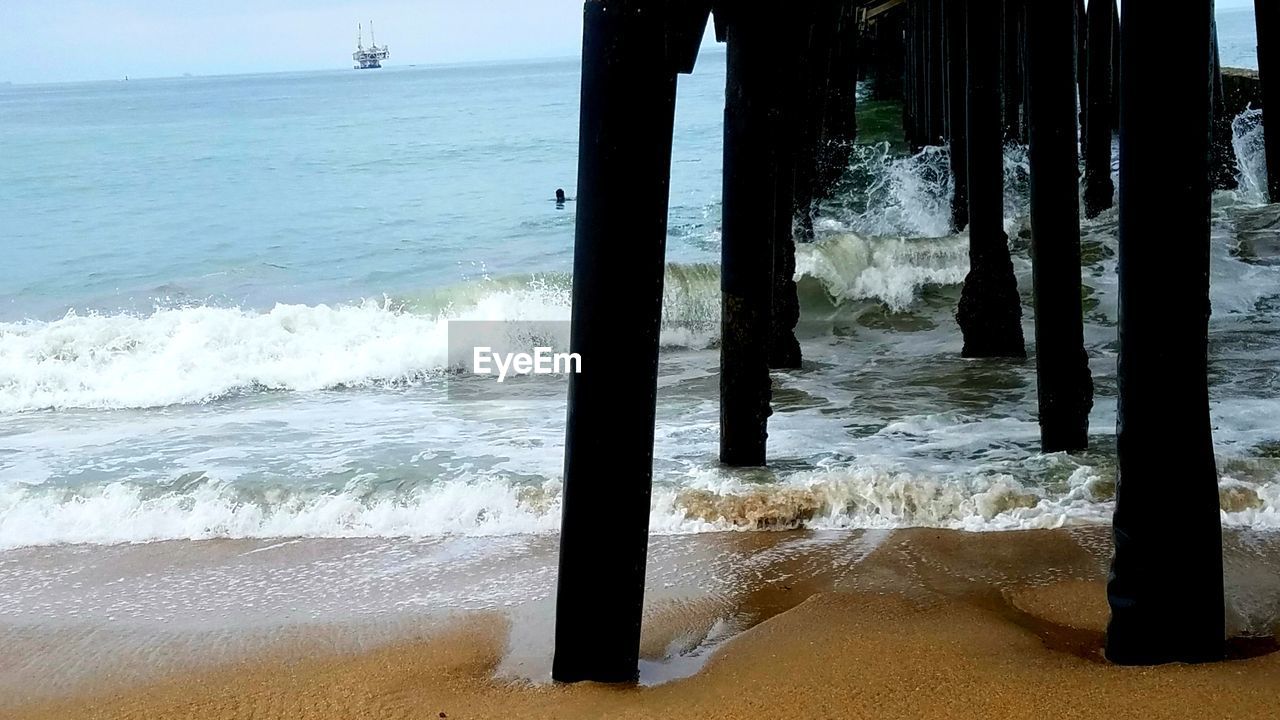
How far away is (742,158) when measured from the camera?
15.3ft

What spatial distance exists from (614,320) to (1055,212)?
2753 mm

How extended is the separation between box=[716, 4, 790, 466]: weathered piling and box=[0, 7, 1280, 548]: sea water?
2.07 ft

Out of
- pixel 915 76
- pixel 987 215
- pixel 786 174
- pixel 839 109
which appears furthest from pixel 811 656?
pixel 915 76

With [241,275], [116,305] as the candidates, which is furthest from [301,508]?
[241,275]

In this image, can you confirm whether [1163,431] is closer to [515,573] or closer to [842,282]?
[515,573]

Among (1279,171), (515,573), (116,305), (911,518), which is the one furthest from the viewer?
(116,305)

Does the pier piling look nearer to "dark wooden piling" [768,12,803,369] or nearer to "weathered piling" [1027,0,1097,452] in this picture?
"dark wooden piling" [768,12,803,369]

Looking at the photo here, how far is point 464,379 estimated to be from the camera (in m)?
8.32

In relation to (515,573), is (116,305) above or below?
above

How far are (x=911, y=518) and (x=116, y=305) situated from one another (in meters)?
10.3

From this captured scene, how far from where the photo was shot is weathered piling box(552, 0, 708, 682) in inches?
97.8

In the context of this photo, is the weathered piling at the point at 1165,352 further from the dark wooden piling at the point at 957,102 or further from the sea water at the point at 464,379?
the dark wooden piling at the point at 957,102

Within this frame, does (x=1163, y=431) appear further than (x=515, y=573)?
No

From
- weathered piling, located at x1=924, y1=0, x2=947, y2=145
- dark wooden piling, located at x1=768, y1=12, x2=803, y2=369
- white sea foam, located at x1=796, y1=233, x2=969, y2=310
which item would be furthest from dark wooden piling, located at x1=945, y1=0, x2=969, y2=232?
weathered piling, located at x1=924, y1=0, x2=947, y2=145
